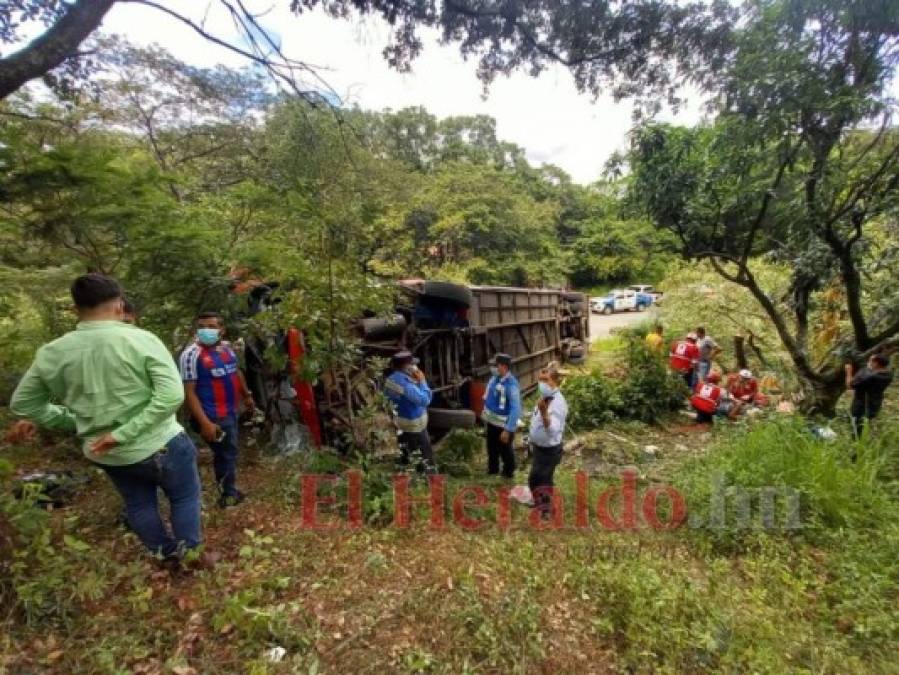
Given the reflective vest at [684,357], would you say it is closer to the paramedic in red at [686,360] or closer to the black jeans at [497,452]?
the paramedic in red at [686,360]

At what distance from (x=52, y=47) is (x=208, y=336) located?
179 cm

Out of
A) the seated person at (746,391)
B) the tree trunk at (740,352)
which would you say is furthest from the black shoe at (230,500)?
the tree trunk at (740,352)

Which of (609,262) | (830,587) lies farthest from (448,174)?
(830,587)

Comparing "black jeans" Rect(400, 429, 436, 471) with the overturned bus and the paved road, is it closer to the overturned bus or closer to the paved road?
the overturned bus

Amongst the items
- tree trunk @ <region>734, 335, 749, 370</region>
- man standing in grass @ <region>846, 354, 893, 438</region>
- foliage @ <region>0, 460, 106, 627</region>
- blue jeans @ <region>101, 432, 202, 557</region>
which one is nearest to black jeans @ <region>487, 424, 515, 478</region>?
blue jeans @ <region>101, 432, 202, 557</region>

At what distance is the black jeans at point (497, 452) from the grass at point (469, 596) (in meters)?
1.27

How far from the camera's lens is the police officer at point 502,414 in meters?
4.57

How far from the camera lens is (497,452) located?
16.3 feet

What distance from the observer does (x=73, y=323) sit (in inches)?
165

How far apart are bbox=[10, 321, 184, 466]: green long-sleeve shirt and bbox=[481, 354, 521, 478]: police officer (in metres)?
3.23

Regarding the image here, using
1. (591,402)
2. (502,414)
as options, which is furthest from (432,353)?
(591,402)

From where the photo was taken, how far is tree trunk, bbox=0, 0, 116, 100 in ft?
7.28

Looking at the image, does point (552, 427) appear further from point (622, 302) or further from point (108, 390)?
point (622, 302)

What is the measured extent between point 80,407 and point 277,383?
259cm
